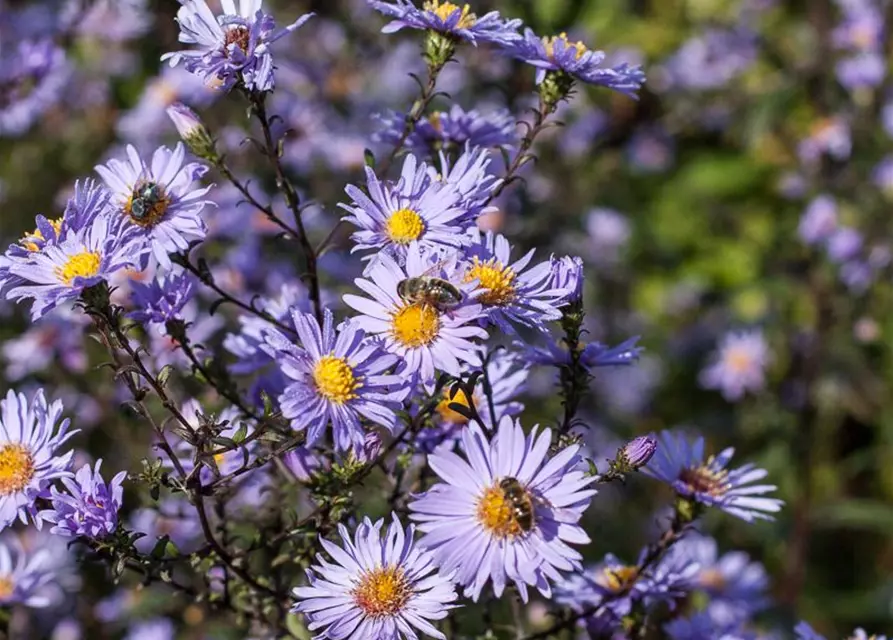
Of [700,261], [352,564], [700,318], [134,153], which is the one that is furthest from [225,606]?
[700,261]

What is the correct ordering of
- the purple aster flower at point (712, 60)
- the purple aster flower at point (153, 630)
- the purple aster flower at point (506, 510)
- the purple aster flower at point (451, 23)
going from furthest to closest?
the purple aster flower at point (712, 60)
the purple aster flower at point (153, 630)
the purple aster flower at point (451, 23)
the purple aster flower at point (506, 510)

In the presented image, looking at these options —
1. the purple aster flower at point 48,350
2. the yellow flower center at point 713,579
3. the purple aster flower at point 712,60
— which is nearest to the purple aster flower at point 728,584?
the yellow flower center at point 713,579

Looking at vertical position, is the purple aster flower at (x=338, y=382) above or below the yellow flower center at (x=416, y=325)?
below

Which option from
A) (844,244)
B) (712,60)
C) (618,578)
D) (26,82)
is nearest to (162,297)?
(618,578)

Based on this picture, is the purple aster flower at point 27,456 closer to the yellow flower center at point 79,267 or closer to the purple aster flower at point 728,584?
the yellow flower center at point 79,267

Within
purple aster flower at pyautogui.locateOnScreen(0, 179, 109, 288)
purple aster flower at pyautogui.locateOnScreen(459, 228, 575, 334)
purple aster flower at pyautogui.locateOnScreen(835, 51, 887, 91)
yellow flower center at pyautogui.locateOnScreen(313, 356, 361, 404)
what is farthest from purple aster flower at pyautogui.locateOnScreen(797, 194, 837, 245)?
purple aster flower at pyautogui.locateOnScreen(0, 179, 109, 288)
